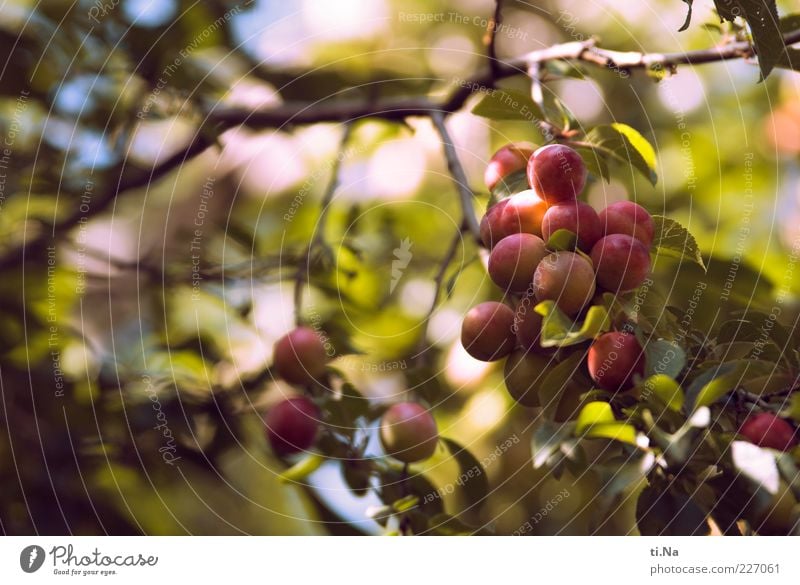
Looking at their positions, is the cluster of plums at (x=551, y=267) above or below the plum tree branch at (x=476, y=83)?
below

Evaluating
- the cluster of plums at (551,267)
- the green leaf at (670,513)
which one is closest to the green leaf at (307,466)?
the cluster of plums at (551,267)

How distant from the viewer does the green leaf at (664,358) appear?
59 centimetres

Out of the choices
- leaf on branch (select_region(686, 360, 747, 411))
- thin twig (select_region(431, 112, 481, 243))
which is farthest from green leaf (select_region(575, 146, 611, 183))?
leaf on branch (select_region(686, 360, 747, 411))

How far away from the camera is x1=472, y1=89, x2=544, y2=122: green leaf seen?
0.78 metres

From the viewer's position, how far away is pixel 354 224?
112 cm

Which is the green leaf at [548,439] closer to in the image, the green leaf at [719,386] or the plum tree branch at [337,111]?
the green leaf at [719,386]

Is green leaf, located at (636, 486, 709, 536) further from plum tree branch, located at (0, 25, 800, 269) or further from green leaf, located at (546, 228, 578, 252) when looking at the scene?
plum tree branch, located at (0, 25, 800, 269)

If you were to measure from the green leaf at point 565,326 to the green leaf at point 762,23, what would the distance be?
0.27 m

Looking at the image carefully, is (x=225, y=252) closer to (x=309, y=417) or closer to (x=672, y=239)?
(x=309, y=417)

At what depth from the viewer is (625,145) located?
763mm

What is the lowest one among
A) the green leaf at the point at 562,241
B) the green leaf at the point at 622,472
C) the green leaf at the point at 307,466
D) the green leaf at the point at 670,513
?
the green leaf at the point at 670,513
